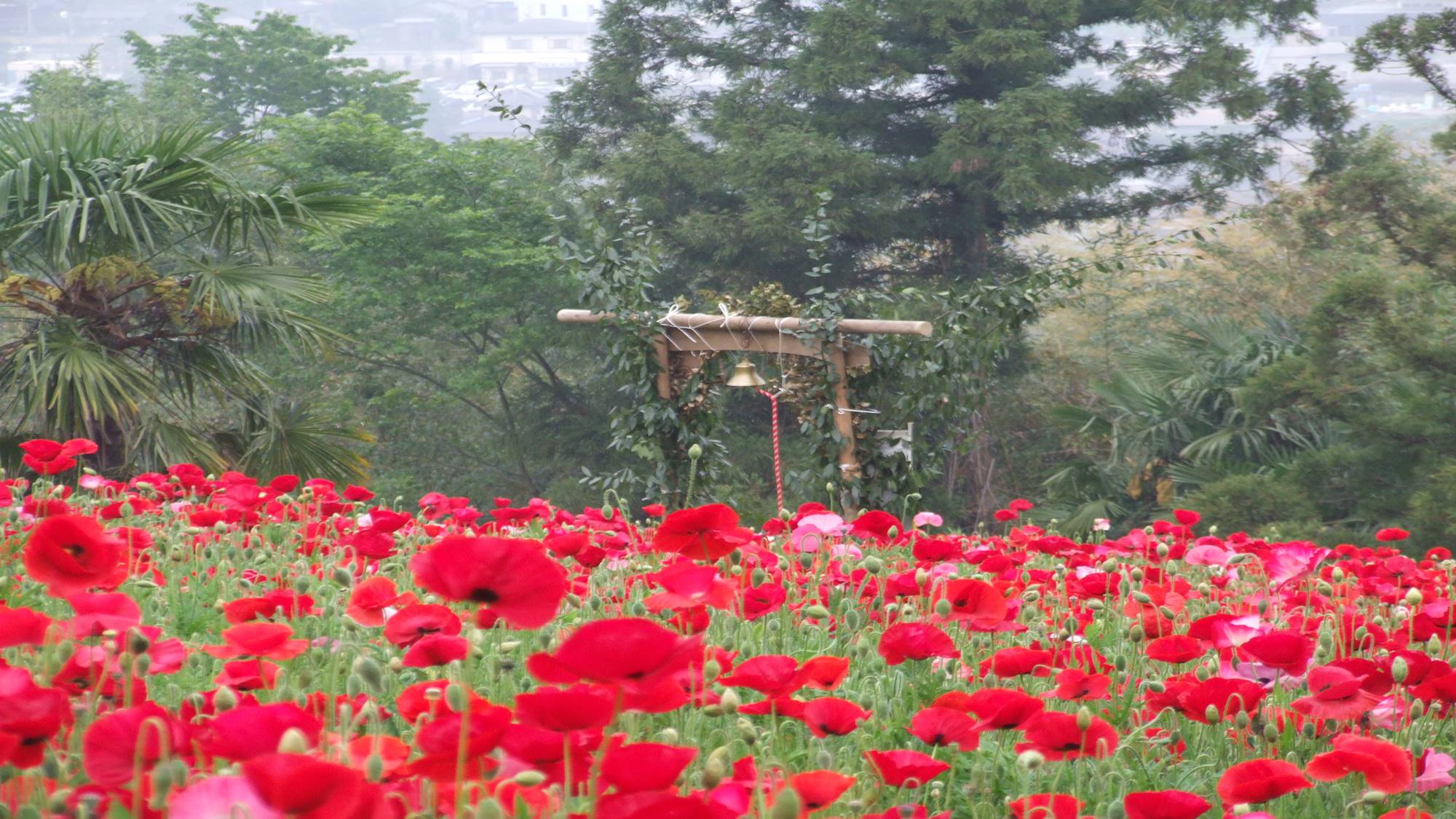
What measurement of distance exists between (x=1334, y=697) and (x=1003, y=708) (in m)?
0.45

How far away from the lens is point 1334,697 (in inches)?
53.9

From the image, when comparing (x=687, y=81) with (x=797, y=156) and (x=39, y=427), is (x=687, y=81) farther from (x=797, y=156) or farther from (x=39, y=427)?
(x=39, y=427)

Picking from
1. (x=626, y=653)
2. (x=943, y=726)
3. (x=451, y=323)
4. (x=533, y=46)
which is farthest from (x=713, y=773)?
(x=533, y=46)

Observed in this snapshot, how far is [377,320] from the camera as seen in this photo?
1875 centimetres

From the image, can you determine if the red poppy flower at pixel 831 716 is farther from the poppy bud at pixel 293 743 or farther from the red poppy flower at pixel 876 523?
the red poppy flower at pixel 876 523

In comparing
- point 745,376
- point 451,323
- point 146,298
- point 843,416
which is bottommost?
point 451,323

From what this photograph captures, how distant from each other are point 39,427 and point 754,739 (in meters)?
5.80

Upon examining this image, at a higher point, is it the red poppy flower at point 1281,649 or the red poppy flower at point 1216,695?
the red poppy flower at point 1281,649

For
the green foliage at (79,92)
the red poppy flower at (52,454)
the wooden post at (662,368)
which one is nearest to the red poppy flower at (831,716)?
the red poppy flower at (52,454)

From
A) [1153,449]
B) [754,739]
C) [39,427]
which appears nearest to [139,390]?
[39,427]

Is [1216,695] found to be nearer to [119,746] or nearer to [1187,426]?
[119,746]

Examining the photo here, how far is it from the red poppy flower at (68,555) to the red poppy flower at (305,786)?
1.74 ft

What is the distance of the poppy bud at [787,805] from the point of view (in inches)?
29.3

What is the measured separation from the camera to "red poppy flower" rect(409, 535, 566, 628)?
2.83 feet
